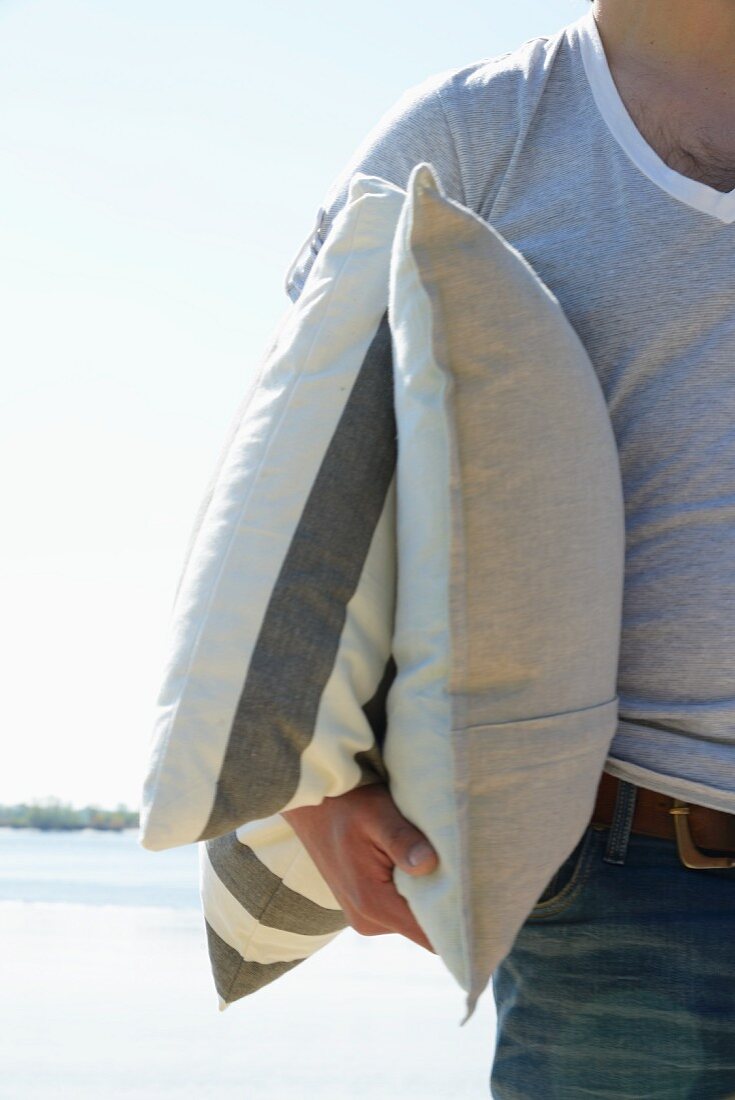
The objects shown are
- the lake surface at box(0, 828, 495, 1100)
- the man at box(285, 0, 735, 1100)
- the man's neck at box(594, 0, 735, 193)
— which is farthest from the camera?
the lake surface at box(0, 828, 495, 1100)

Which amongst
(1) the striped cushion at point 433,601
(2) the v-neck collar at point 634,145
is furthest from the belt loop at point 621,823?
(2) the v-neck collar at point 634,145

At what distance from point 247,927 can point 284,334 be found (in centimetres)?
47

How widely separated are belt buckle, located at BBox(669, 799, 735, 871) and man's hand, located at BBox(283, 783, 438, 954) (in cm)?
22

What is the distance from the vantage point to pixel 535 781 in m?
0.73

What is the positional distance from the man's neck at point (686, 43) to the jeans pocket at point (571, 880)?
633mm

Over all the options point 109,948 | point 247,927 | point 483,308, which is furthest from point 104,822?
point 483,308

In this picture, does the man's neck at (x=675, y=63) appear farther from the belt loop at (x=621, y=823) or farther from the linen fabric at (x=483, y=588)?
the belt loop at (x=621, y=823)

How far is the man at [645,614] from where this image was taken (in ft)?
2.83

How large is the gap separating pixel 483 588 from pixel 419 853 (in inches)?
6.4

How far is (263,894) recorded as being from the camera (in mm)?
928

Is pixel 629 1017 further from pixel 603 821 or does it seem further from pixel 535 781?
pixel 535 781

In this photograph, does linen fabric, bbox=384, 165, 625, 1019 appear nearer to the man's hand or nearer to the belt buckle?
the man's hand

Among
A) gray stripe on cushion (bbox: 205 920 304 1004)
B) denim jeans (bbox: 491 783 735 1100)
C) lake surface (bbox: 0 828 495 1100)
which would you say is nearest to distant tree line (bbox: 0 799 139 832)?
lake surface (bbox: 0 828 495 1100)

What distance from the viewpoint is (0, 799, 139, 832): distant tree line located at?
5.77m
